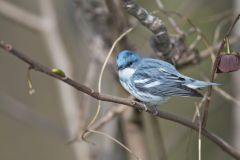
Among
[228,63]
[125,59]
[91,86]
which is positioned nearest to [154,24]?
[125,59]

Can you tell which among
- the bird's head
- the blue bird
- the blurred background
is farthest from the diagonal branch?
the bird's head

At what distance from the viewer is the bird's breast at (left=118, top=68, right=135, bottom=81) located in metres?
2.48

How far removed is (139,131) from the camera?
302cm

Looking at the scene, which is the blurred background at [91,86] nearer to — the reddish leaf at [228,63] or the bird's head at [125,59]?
the bird's head at [125,59]

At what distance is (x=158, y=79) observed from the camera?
96.8 inches

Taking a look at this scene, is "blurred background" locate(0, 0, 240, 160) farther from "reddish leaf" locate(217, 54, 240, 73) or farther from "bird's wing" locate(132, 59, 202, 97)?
"reddish leaf" locate(217, 54, 240, 73)

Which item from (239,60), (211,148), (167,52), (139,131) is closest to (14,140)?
(211,148)

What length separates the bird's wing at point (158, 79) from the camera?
2359 millimetres

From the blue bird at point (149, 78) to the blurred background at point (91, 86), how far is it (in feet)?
0.51

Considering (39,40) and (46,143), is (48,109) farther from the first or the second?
(39,40)

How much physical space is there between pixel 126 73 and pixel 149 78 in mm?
119

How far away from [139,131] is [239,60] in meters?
1.31

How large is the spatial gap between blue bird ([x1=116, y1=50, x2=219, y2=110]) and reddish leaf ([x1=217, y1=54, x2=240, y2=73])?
1.76 ft

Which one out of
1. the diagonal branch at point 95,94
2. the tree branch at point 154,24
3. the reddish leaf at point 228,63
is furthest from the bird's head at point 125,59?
the reddish leaf at point 228,63
